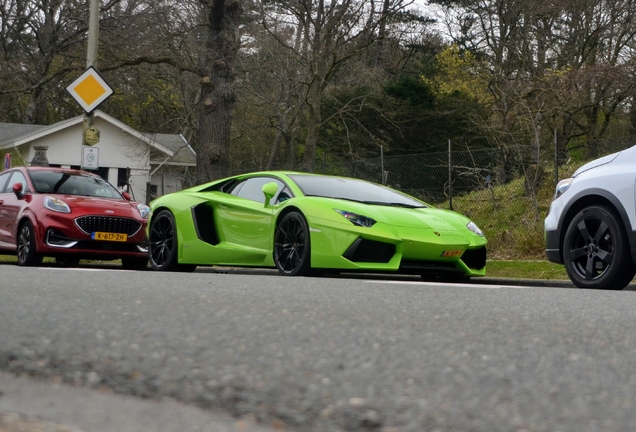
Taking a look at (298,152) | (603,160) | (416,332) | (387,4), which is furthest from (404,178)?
(298,152)

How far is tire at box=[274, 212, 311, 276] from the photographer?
9.95m

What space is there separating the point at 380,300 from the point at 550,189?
11631mm

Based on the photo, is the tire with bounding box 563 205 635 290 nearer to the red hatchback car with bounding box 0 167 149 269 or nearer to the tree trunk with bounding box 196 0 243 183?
the red hatchback car with bounding box 0 167 149 269

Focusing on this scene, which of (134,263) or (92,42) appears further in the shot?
(92,42)

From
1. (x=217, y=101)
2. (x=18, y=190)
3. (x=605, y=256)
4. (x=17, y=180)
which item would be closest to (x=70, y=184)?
(x=18, y=190)

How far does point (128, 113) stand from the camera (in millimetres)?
54344

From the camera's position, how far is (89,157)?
17.2m

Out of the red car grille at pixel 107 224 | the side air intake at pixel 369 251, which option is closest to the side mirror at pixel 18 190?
the red car grille at pixel 107 224

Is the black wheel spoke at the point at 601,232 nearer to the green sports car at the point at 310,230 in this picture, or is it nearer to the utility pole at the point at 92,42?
the green sports car at the point at 310,230

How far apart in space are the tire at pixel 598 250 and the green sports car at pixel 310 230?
4.87 feet

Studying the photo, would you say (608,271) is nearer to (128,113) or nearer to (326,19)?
(326,19)

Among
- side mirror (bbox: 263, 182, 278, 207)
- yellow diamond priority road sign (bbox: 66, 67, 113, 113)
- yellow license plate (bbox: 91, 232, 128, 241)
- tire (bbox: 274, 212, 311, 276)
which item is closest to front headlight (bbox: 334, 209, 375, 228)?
tire (bbox: 274, 212, 311, 276)

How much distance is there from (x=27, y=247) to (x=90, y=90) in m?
4.16

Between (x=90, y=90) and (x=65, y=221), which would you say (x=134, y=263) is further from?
(x=90, y=90)
